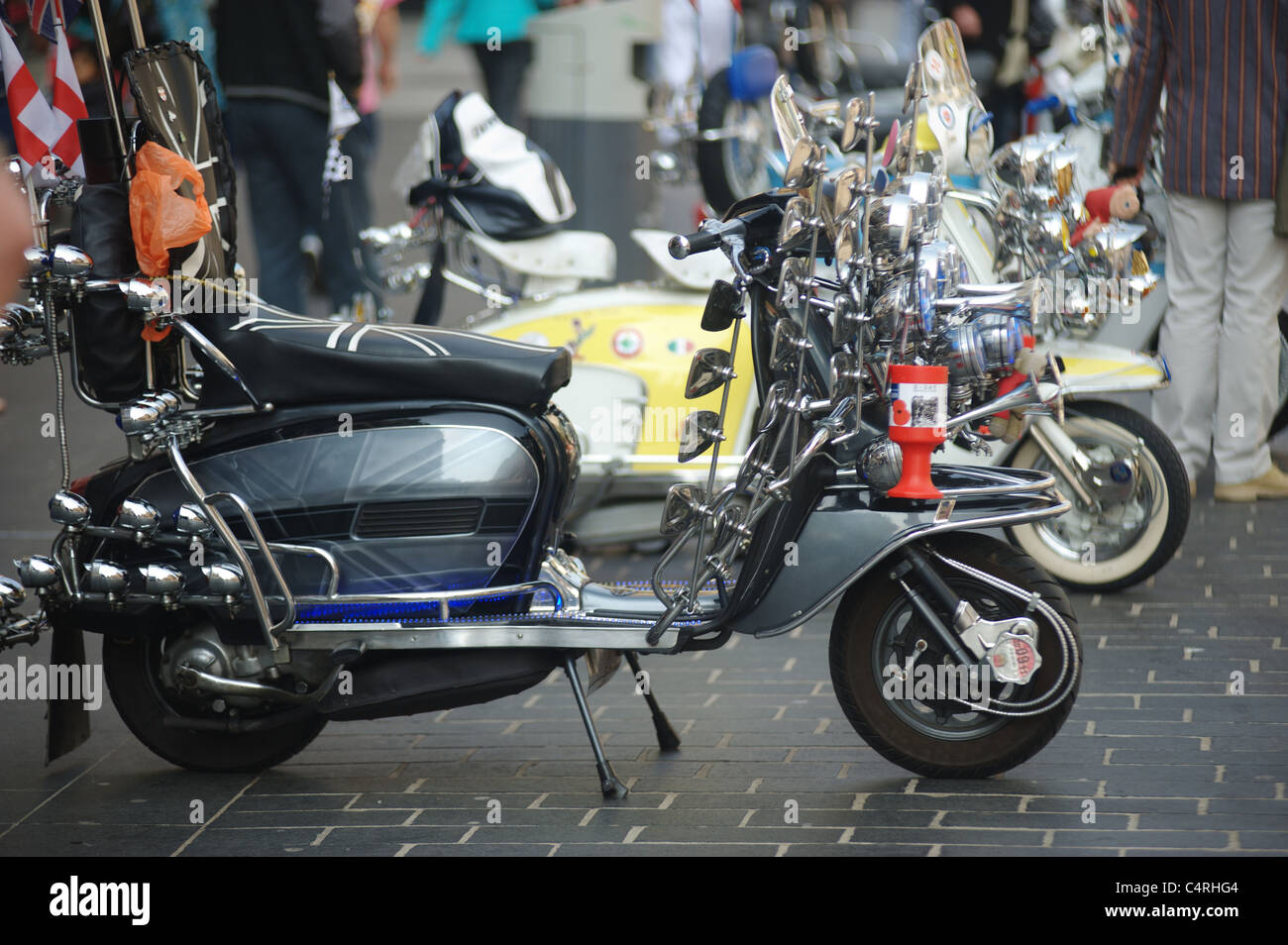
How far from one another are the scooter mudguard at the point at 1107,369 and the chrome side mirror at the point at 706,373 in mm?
1994

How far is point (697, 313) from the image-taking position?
6059mm

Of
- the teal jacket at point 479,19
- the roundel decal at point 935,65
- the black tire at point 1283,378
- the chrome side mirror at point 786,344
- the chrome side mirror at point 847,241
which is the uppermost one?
the teal jacket at point 479,19

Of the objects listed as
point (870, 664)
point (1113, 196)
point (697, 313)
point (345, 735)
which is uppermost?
point (1113, 196)

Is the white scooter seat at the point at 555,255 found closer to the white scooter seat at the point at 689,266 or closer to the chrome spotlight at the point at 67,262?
the white scooter seat at the point at 689,266

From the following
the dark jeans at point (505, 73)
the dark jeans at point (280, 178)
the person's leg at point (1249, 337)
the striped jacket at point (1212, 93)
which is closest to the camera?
the striped jacket at point (1212, 93)

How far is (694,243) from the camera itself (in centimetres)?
371

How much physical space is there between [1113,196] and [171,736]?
376cm

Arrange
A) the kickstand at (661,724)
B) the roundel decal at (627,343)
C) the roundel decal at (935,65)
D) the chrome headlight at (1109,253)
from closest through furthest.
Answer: the kickstand at (661,724) → the roundel decal at (935,65) → the chrome headlight at (1109,253) → the roundel decal at (627,343)

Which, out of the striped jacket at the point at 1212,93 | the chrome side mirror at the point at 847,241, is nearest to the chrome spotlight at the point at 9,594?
the chrome side mirror at the point at 847,241

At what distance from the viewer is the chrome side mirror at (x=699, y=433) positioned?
150 inches

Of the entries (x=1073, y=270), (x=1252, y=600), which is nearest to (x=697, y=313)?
(x=1073, y=270)

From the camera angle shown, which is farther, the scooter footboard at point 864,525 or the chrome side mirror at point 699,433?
the chrome side mirror at point 699,433

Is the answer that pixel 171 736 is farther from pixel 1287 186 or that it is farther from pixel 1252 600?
pixel 1287 186

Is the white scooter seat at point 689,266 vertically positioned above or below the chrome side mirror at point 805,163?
below
